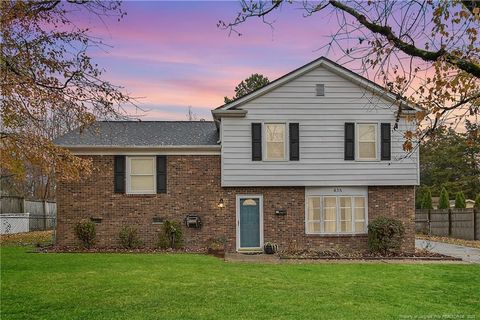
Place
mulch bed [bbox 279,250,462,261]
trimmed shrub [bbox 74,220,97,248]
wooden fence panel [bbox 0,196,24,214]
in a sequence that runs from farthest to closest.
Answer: wooden fence panel [bbox 0,196,24,214]
trimmed shrub [bbox 74,220,97,248]
mulch bed [bbox 279,250,462,261]

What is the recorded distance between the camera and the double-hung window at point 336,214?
2041cm

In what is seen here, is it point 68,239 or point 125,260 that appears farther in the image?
point 68,239

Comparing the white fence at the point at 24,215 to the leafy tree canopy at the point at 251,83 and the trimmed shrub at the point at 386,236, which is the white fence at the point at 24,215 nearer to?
the leafy tree canopy at the point at 251,83

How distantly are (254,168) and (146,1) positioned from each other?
384 inches

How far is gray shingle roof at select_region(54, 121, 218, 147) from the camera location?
20.3 metres

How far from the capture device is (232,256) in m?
18.1

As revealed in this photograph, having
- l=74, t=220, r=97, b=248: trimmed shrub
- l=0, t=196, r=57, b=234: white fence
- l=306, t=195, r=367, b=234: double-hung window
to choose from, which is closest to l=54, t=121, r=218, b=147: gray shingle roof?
l=74, t=220, r=97, b=248: trimmed shrub

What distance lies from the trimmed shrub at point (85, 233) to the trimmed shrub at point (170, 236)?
244 cm

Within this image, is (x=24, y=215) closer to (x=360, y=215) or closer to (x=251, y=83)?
(x=251, y=83)

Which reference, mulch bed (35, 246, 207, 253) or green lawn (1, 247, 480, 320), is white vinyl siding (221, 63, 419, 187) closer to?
mulch bed (35, 246, 207, 253)

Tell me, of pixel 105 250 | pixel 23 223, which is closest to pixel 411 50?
pixel 105 250

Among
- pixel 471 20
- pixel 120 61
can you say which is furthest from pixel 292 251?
pixel 471 20

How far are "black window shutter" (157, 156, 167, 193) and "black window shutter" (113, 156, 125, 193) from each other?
1.29m

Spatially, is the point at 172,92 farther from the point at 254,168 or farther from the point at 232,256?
the point at 232,256
